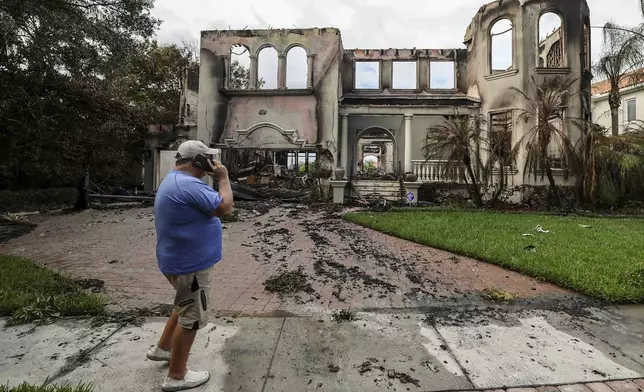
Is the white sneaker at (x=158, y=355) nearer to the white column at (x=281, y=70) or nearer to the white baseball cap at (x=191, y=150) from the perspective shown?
the white baseball cap at (x=191, y=150)

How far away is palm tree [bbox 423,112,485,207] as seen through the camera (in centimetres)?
1070

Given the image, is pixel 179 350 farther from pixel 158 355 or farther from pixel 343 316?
pixel 343 316

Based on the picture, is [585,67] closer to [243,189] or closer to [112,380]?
[243,189]

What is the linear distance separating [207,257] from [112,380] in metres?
1.01

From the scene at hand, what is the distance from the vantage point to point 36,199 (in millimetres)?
11742

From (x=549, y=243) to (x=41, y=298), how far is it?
7.09 m

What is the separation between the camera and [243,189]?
13.6 metres

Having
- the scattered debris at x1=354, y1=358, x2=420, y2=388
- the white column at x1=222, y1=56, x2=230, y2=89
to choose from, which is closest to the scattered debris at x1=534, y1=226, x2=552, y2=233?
the scattered debris at x1=354, y1=358, x2=420, y2=388

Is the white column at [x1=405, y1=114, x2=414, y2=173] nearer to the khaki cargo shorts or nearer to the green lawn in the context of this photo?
the green lawn

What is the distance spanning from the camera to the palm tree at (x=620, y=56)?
41.6ft

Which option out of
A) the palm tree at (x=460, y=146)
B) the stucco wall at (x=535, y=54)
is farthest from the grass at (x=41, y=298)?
the stucco wall at (x=535, y=54)

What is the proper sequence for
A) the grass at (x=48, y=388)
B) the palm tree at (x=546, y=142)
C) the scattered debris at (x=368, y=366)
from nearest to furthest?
the grass at (x=48, y=388), the scattered debris at (x=368, y=366), the palm tree at (x=546, y=142)

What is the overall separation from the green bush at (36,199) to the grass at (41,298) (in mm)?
8815

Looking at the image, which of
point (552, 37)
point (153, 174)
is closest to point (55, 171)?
point (153, 174)
